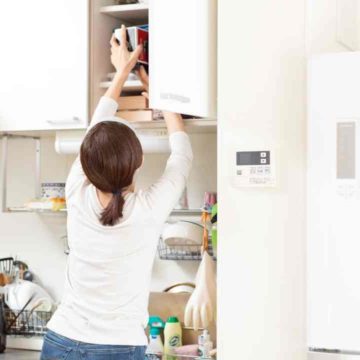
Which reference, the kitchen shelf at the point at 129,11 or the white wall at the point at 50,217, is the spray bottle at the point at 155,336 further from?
the kitchen shelf at the point at 129,11

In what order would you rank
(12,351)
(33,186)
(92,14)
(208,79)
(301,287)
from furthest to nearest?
(33,186), (12,351), (92,14), (208,79), (301,287)

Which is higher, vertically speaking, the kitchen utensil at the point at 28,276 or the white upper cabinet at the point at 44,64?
the white upper cabinet at the point at 44,64

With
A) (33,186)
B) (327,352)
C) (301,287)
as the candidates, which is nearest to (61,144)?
(33,186)

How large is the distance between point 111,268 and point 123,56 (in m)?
0.81

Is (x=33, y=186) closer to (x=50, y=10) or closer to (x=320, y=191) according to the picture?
(x=50, y=10)

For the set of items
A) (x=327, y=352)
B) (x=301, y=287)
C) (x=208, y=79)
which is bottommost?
(x=327, y=352)

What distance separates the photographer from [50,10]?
3045mm

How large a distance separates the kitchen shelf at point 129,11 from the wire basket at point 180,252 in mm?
904

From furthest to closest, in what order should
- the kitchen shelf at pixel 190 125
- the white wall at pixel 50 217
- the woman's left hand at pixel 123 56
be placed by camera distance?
the white wall at pixel 50 217 → the kitchen shelf at pixel 190 125 → the woman's left hand at pixel 123 56

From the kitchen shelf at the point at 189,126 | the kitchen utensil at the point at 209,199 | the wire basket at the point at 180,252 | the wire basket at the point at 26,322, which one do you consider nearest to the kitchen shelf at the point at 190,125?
the kitchen shelf at the point at 189,126

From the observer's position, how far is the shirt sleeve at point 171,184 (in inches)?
90.7

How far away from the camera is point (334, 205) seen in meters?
2.05

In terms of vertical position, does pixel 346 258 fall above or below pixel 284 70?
below

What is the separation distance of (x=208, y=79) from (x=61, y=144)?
954 mm
